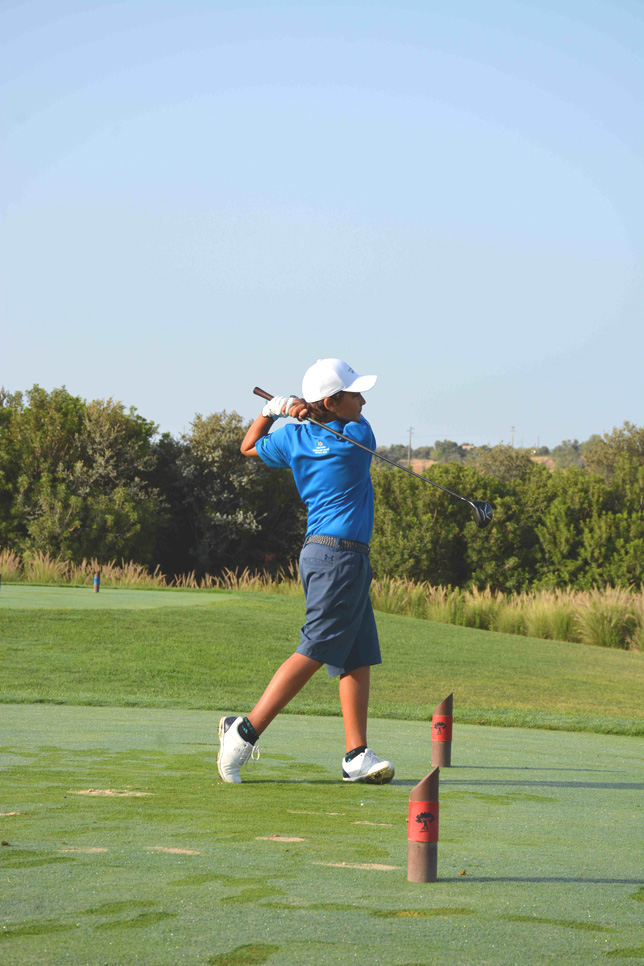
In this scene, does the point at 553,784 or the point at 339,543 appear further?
the point at 339,543

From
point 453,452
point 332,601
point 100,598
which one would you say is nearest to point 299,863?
point 332,601

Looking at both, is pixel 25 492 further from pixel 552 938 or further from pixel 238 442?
pixel 552 938

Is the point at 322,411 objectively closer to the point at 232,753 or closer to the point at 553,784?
the point at 232,753

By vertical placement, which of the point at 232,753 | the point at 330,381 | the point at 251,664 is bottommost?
the point at 251,664

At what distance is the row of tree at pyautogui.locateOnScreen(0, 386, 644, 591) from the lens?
31953 mm

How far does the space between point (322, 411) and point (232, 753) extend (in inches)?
66.6

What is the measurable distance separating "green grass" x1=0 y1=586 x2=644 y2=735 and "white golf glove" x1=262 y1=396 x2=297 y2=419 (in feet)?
12.4

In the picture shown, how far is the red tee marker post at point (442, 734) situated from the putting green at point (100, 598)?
30.8ft

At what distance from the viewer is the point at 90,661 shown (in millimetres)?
10984

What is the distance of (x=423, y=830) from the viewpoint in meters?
2.65

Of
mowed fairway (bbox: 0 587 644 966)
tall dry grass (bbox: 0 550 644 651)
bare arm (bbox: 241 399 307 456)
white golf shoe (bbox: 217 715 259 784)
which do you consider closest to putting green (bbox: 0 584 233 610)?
tall dry grass (bbox: 0 550 644 651)

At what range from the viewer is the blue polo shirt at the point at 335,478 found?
488 cm

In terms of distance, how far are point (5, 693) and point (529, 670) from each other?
23.2ft

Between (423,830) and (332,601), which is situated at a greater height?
(332,601)
